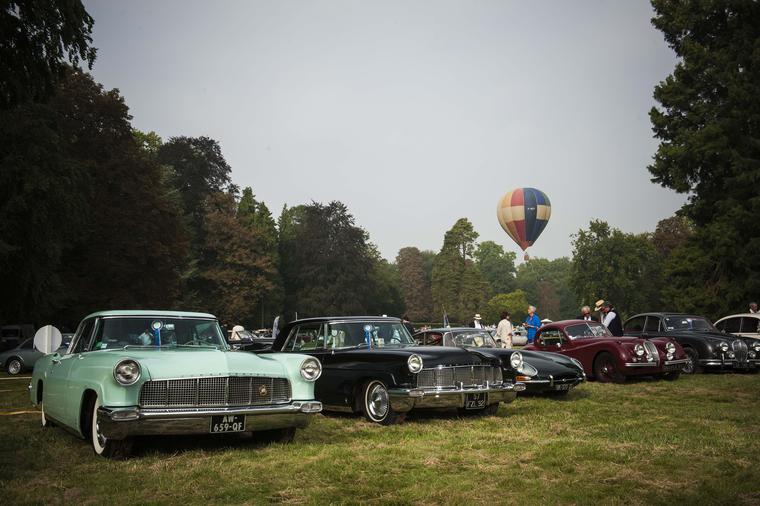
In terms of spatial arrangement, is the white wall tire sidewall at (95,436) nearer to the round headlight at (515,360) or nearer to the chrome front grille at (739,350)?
the round headlight at (515,360)

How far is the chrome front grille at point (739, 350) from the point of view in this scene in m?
19.1

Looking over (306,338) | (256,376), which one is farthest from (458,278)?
(256,376)

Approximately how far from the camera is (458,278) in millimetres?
106938

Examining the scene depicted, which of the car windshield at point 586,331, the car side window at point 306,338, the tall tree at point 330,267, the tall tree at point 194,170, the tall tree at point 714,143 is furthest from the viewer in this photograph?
the tall tree at point 330,267

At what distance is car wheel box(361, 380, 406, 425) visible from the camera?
34.0ft

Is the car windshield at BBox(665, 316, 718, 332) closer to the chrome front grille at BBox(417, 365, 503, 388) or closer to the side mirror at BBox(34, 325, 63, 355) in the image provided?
the chrome front grille at BBox(417, 365, 503, 388)

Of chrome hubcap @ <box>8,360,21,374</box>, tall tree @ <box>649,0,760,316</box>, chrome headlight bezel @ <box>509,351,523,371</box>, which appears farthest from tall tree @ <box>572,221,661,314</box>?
chrome headlight bezel @ <box>509,351,523,371</box>

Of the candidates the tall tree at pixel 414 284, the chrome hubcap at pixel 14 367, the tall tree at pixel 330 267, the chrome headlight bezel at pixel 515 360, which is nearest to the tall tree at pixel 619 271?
the tall tree at pixel 330 267

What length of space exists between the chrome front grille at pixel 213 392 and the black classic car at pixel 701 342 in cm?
1325

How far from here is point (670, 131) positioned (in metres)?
36.9

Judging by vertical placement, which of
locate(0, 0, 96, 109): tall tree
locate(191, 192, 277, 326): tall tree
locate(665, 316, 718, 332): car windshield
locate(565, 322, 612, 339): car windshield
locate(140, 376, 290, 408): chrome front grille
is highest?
locate(191, 192, 277, 326): tall tree

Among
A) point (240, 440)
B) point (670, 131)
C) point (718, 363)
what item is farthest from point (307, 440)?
point (670, 131)

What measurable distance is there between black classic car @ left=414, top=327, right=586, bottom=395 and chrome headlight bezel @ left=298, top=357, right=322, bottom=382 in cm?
509

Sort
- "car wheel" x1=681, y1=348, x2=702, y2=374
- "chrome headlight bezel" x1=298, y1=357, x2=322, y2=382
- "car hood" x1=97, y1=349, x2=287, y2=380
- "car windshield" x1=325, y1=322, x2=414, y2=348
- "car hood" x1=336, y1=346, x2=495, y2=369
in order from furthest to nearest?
"car wheel" x1=681, y1=348, x2=702, y2=374 → "car windshield" x1=325, y1=322, x2=414, y2=348 → "car hood" x1=336, y1=346, x2=495, y2=369 → "chrome headlight bezel" x1=298, y1=357, x2=322, y2=382 → "car hood" x1=97, y1=349, x2=287, y2=380
